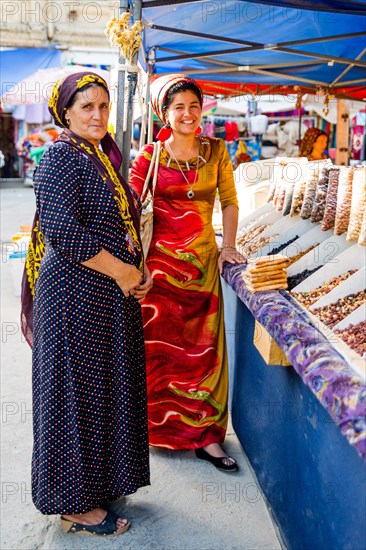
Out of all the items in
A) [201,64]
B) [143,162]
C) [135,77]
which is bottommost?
[143,162]

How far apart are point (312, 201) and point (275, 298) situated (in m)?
0.86

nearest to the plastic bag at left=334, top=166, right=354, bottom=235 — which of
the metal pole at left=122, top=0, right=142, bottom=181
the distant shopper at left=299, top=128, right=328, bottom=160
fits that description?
the metal pole at left=122, top=0, right=142, bottom=181

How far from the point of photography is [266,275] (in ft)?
6.66

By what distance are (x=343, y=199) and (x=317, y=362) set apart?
38.6 inches

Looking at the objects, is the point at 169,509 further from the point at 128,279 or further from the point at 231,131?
the point at 231,131

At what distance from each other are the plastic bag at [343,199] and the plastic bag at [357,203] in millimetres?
49

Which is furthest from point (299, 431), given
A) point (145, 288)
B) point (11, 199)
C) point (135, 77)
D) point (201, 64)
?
point (11, 199)

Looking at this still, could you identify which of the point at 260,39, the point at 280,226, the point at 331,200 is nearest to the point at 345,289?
the point at 331,200

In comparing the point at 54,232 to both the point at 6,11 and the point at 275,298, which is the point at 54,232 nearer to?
the point at 275,298

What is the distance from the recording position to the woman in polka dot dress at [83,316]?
182cm

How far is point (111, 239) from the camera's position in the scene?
193 centimetres

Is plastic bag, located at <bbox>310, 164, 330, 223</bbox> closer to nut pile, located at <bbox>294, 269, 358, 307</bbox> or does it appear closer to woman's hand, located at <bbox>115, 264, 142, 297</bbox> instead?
nut pile, located at <bbox>294, 269, 358, 307</bbox>

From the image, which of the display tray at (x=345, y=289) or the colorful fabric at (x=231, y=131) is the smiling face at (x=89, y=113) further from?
the colorful fabric at (x=231, y=131)

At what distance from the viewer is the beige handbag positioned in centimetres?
243
